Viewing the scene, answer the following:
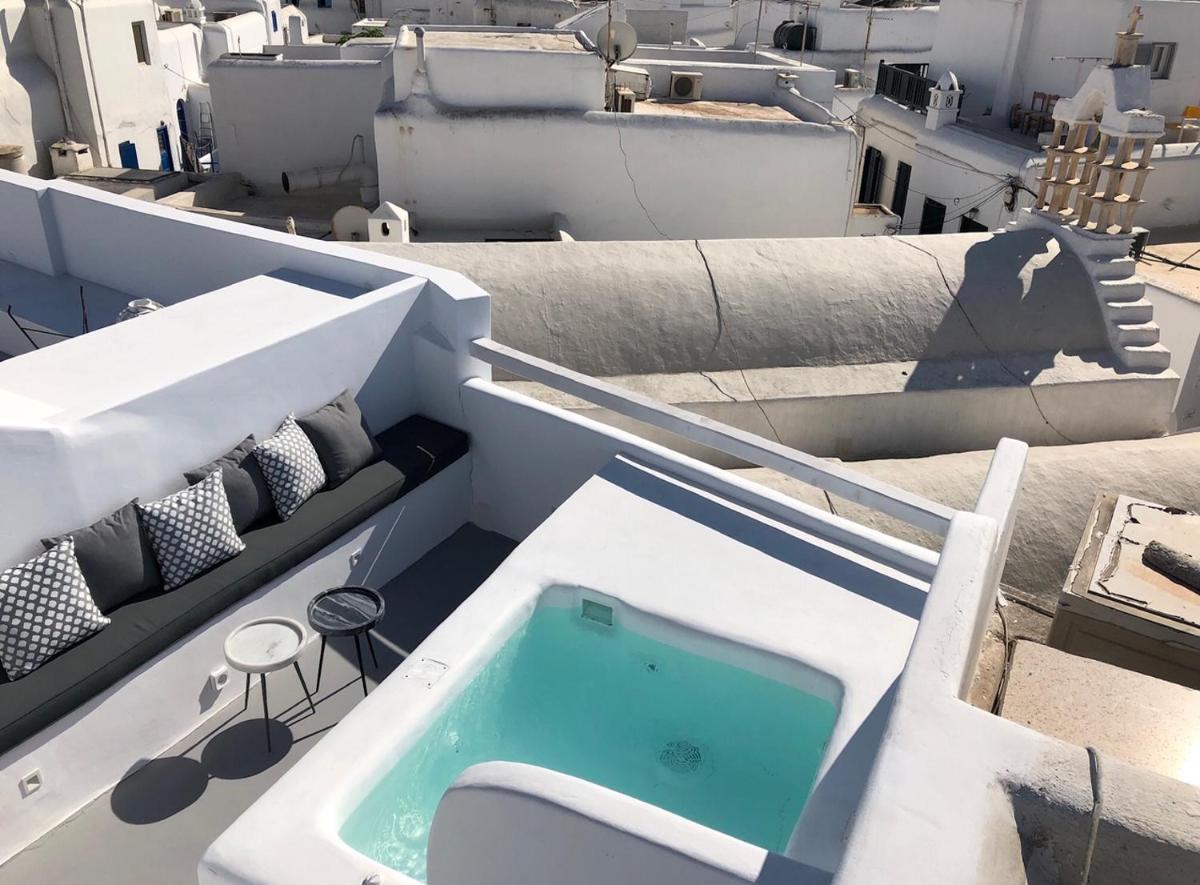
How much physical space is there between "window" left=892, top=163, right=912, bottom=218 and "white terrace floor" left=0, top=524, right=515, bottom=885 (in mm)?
16713

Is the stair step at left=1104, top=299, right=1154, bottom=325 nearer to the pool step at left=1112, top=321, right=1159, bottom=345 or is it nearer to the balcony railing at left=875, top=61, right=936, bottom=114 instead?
the pool step at left=1112, top=321, right=1159, bottom=345

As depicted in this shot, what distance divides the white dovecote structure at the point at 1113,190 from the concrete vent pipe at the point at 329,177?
10.7 meters

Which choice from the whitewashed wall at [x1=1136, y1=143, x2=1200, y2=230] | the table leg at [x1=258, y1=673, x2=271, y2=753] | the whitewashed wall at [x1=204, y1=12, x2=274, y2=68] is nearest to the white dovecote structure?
the whitewashed wall at [x1=1136, y1=143, x2=1200, y2=230]

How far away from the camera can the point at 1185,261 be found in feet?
53.1

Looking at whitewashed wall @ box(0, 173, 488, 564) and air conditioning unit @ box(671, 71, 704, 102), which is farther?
air conditioning unit @ box(671, 71, 704, 102)

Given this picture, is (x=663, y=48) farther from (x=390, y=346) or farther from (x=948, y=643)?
(x=948, y=643)

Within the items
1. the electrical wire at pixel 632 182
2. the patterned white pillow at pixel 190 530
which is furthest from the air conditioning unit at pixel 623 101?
the patterned white pillow at pixel 190 530

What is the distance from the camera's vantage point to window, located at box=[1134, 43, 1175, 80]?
61.4 ft

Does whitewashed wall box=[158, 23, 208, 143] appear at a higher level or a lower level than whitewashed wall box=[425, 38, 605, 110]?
lower

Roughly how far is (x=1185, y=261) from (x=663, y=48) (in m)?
9.64

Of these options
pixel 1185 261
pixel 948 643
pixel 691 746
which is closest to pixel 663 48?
pixel 1185 261

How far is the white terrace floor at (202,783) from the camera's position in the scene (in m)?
4.56

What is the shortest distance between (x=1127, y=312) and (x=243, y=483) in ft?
29.0

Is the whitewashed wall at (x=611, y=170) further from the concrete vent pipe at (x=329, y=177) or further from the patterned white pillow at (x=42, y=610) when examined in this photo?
the patterned white pillow at (x=42, y=610)
